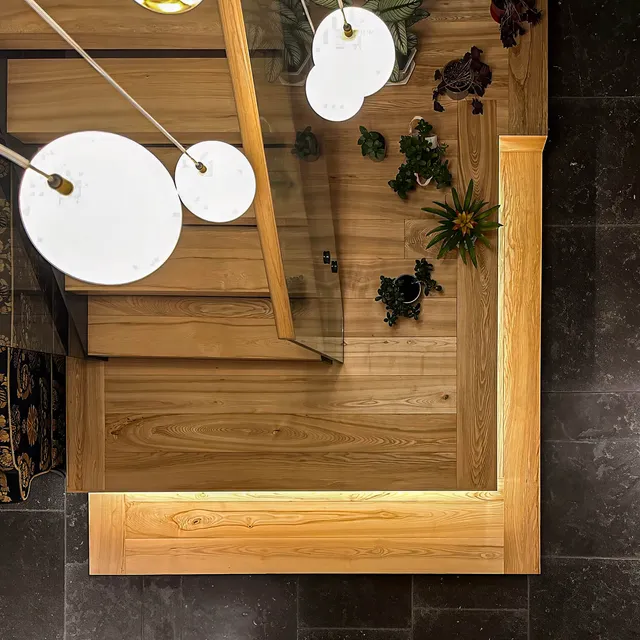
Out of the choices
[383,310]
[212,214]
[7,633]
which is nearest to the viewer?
[212,214]

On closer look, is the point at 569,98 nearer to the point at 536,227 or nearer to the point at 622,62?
the point at 622,62

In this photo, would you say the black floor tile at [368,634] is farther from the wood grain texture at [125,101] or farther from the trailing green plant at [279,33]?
the trailing green plant at [279,33]

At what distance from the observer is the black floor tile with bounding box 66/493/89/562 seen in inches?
108

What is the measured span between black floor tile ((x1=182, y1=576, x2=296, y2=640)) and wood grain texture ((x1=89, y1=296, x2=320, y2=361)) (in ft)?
3.39

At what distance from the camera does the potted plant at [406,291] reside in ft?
8.28

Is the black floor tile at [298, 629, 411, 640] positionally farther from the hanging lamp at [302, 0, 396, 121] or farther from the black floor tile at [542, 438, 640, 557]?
the hanging lamp at [302, 0, 396, 121]

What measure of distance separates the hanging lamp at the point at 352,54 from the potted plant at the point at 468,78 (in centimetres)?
97

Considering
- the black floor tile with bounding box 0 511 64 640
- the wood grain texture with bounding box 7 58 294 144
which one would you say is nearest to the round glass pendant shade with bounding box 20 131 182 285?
the wood grain texture with bounding box 7 58 294 144

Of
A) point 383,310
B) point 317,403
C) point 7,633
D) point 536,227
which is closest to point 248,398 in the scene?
point 317,403

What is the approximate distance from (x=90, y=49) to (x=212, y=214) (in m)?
0.89

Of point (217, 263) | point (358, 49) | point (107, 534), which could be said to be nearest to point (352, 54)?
point (358, 49)

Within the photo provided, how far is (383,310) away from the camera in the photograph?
2592 mm

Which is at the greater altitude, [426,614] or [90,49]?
[90,49]

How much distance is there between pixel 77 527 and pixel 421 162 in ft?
7.06
